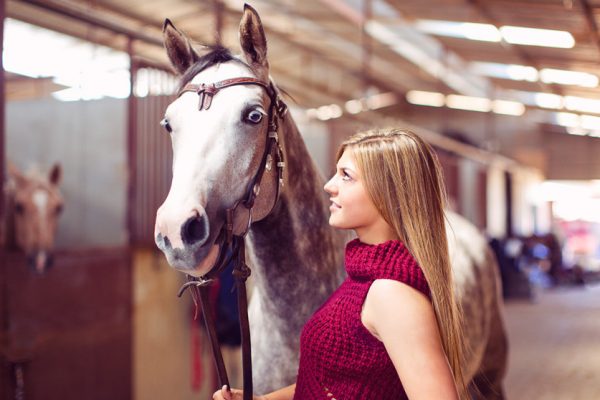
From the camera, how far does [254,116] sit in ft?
3.83

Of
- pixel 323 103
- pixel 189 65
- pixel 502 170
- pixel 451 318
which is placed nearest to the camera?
pixel 451 318

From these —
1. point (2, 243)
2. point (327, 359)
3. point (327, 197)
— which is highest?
point (327, 197)

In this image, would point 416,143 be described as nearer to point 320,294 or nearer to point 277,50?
point 320,294

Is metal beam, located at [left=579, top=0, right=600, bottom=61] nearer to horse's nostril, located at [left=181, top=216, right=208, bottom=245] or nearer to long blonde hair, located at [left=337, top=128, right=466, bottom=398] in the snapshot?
long blonde hair, located at [left=337, top=128, right=466, bottom=398]

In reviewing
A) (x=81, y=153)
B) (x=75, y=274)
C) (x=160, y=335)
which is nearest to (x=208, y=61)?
(x=75, y=274)

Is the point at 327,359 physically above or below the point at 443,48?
below

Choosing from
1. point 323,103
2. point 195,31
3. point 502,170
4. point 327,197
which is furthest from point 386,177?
point 502,170

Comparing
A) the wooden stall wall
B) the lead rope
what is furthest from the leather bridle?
the wooden stall wall

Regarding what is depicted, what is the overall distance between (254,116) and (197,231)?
0.94 feet

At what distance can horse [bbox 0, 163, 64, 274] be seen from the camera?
9.93 ft

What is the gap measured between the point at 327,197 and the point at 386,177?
52 centimetres

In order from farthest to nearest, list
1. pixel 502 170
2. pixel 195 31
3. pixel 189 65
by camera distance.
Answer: pixel 502 170 → pixel 195 31 → pixel 189 65

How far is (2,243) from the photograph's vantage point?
2037 millimetres

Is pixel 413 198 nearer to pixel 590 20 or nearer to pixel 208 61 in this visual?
pixel 208 61
